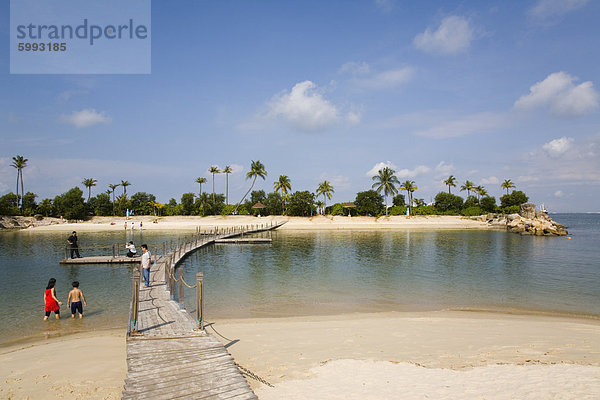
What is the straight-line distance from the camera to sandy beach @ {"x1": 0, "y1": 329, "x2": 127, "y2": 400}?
7.41m

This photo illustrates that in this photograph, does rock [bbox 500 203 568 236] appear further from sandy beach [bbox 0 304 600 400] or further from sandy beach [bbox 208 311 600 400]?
sandy beach [bbox 0 304 600 400]

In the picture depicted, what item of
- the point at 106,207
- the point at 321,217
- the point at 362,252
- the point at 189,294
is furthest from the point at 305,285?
the point at 106,207

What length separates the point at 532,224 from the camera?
66125mm

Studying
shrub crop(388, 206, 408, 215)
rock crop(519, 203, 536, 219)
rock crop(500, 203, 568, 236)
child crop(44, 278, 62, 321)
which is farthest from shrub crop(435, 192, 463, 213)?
child crop(44, 278, 62, 321)

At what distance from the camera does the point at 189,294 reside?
58.8 ft

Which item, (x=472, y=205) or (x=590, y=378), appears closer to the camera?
(x=590, y=378)

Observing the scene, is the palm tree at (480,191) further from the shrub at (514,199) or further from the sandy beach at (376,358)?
the sandy beach at (376,358)

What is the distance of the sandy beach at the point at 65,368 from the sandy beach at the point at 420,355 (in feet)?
10.6

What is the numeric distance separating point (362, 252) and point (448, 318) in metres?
22.5

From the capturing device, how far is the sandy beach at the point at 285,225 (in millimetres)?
73500

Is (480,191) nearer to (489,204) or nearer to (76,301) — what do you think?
(489,204)

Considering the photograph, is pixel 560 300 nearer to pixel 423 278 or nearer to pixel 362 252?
pixel 423 278

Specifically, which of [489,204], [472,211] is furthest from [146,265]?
[489,204]

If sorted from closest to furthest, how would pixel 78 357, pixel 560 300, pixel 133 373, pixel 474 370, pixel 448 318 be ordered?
pixel 133 373 < pixel 474 370 < pixel 78 357 < pixel 448 318 < pixel 560 300
